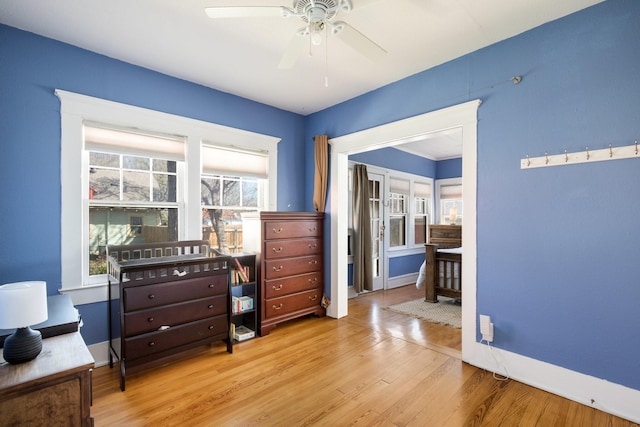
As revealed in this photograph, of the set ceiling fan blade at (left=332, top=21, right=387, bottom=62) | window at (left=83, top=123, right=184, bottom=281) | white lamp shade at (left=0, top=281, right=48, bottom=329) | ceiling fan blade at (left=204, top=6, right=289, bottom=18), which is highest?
ceiling fan blade at (left=204, top=6, right=289, bottom=18)

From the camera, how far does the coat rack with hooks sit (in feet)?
6.31

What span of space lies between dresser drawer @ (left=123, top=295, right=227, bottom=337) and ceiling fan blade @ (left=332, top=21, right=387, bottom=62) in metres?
2.39

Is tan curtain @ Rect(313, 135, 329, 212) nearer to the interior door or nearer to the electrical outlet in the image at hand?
the interior door

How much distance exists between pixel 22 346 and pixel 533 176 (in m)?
3.36

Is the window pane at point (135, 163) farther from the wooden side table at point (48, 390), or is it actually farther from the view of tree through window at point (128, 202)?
the wooden side table at point (48, 390)

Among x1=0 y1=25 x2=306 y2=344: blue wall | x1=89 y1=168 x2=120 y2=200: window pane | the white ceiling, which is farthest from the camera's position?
x1=89 y1=168 x2=120 y2=200: window pane

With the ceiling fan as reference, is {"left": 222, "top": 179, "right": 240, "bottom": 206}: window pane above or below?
below

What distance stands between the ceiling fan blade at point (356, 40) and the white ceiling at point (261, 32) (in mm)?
147

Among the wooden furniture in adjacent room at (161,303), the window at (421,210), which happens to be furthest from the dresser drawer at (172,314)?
the window at (421,210)

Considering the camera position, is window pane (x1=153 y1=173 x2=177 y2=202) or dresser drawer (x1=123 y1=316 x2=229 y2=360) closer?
dresser drawer (x1=123 y1=316 x2=229 y2=360)

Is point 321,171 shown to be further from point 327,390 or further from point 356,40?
point 327,390

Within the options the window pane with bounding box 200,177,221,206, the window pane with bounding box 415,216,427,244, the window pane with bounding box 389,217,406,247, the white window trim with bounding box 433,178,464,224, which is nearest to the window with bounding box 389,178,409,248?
the window pane with bounding box 389,217,406,247

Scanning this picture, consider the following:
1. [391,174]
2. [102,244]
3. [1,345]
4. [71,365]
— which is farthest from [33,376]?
[391,174]

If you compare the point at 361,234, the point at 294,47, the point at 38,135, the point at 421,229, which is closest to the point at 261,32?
the point at 294,47
